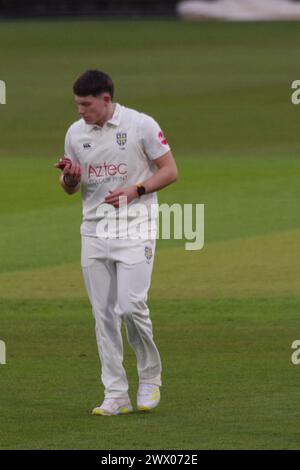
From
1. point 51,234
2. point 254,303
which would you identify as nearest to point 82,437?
point 254,303

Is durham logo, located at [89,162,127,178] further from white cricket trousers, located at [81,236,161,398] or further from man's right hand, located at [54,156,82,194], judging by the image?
white cricket trousers, located at [81,236,161,398]

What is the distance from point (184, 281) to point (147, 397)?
6.35 metres

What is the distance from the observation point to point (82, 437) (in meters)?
9.65

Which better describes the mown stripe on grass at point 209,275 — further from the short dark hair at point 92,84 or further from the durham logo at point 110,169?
the short dark hair at point 92,84

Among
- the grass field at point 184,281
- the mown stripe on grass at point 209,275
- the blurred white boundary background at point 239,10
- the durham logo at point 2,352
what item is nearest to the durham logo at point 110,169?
the grass field at point 184,281

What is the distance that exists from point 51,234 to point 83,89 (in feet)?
34.3

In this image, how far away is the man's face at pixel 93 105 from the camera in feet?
33.3

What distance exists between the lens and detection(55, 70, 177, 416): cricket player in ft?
33.9

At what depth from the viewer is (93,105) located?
10.2 meters

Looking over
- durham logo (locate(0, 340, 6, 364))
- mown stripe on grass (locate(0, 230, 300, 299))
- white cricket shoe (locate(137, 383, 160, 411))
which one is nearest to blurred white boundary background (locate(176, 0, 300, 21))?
mown stripe on grass (locate(0, 230, 300, 299))

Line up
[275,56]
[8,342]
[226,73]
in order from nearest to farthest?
1. [8,342]
2. [226,73]
3. [275,56]

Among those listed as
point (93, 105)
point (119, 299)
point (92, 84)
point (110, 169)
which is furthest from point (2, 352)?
point (92, 84)

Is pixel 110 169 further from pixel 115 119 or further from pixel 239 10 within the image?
pixel 239 10

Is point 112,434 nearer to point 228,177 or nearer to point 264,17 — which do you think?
point 228,177
